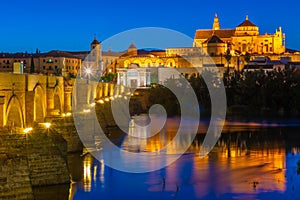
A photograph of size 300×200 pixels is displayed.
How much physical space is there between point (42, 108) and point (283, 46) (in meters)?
96.9

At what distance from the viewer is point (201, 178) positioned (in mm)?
22484

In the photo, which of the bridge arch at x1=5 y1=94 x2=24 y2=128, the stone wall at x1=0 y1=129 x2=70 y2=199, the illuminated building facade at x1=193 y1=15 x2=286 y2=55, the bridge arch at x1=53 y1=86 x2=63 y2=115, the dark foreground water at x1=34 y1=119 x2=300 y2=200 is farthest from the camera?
the illuminated building facade at x1=193 y1=15 x2=286 y2=55

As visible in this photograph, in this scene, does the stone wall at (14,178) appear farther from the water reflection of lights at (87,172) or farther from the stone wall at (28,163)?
the water reflection of lights at (87,172)

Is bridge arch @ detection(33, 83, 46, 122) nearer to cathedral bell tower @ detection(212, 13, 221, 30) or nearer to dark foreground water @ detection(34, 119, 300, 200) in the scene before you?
dark foreground water @ detection(34, 119, 300, 200)

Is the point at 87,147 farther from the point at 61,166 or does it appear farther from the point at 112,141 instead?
the point at 61,166

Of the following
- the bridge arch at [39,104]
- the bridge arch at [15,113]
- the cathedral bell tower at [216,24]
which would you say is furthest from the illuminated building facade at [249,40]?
the bridge arch at [15,113]

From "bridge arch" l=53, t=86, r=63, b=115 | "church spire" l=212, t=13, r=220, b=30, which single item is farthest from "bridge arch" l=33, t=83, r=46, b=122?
"church spire" l=212, t=13, r=220, b=30

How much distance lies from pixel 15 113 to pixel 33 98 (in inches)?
61.5

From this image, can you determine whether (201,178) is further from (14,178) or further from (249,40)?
(249,40)

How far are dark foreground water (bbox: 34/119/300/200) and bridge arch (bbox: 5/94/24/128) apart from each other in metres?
2.74

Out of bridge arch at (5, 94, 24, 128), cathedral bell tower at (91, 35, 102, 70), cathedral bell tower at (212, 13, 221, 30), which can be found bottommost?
bridge arch at (5, 94, 24, 128)

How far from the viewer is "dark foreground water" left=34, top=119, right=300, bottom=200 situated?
64.3 feet

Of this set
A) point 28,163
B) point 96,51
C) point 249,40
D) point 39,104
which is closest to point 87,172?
point 39,104

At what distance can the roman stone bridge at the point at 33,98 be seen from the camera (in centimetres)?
1962
